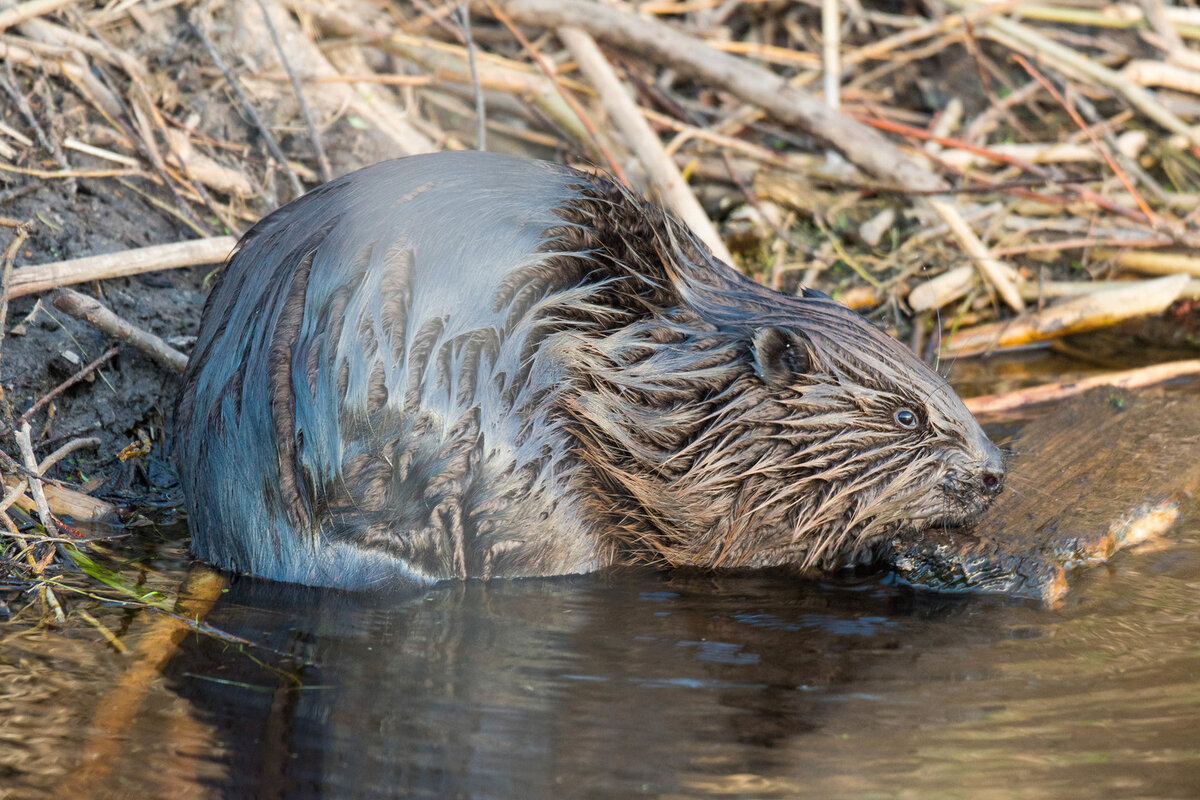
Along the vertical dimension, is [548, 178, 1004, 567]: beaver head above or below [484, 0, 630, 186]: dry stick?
below

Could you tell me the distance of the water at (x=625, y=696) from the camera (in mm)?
2223

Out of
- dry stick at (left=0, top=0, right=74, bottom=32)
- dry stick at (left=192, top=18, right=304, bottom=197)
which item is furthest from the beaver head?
dry stick at (left=0, top=0, right=74, bottom=32)

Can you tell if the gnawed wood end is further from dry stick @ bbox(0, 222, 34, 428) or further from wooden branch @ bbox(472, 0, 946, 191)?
dry stick @ bbox(0, 222, 34, 428)

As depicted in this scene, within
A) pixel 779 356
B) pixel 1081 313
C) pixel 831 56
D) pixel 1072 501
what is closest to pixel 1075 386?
pixel 1081 313

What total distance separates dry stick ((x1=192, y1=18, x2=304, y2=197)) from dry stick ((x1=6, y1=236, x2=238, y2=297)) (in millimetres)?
527

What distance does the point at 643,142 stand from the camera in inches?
204

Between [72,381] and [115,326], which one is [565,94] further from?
[72,381]

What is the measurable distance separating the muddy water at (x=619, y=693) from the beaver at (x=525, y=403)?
15 centimetres

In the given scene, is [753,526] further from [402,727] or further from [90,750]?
[90,750]

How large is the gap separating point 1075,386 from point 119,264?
141 inches

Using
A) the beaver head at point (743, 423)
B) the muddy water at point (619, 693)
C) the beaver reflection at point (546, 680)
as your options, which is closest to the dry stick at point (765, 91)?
the beaver head at point (743, 423)

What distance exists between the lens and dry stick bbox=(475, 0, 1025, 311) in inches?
207

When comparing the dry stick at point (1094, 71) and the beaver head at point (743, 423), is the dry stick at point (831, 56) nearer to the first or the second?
the dry stick at point (1094, 71)

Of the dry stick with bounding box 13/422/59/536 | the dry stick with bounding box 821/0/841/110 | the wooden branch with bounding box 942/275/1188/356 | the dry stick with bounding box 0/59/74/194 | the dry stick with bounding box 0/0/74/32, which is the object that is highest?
the dry stick with bounding box 821/0/841/110
